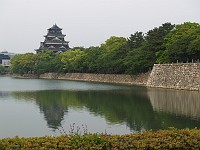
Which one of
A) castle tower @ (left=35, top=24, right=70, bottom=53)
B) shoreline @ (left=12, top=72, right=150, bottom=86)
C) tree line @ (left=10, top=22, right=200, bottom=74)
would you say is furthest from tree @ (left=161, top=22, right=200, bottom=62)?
castle tower @ (left=35, top=24, right=70, bottom=53)

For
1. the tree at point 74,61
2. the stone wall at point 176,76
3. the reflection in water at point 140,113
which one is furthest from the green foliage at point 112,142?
the tree at point 74,61

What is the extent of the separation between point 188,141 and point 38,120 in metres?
9.95

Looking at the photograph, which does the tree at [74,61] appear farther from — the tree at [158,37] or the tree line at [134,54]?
the tree at [158,37]

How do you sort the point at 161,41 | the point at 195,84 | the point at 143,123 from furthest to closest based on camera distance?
the point at 161,41 → the point at 195,84 → the point at 143,123

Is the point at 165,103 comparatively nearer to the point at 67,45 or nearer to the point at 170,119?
the point at 170,119

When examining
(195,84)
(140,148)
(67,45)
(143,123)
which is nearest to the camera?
(140,148)

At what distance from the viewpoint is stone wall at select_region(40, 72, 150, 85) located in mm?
43550

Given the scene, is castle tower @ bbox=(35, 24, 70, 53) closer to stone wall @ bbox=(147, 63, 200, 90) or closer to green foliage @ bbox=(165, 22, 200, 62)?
stone wall @ bbox=(147, 63, 200, 90)

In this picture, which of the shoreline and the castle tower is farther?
the castle tower

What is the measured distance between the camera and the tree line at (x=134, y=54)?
34.2 m

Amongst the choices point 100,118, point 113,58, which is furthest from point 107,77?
point 100,118

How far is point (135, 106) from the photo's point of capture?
1962 cm

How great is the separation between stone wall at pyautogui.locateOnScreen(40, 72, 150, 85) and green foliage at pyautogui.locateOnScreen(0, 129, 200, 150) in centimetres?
3553

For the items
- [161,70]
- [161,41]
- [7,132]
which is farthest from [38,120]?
[161,41]
